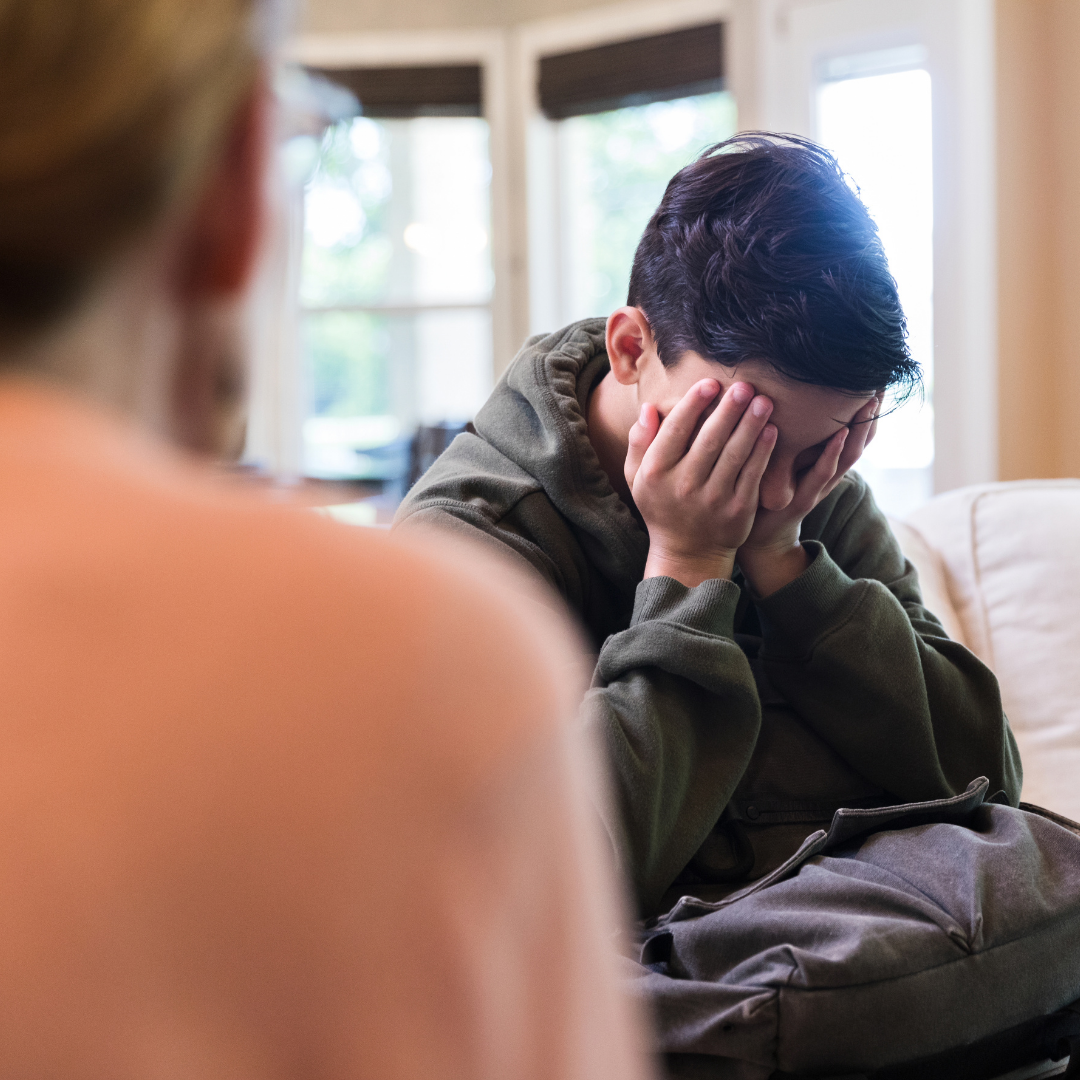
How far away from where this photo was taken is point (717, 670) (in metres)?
0.94

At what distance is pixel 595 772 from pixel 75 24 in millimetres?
723

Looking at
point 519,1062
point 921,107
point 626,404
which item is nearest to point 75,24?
point 519,1062

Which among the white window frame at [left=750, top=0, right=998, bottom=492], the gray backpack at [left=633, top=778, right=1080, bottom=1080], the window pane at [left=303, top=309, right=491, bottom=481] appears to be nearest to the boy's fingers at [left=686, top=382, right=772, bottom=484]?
the gray backpack at [left=633, top=778, right=1080, bottom=1080]

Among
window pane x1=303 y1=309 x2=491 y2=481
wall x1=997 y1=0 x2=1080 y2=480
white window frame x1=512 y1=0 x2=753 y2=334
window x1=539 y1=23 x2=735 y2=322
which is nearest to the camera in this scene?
wall x1=997 y1=0 x2=1080 y2=480

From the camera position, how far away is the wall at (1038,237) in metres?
2.82

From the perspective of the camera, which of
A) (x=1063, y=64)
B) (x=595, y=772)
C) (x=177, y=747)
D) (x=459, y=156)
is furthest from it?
(x=459, y=156)

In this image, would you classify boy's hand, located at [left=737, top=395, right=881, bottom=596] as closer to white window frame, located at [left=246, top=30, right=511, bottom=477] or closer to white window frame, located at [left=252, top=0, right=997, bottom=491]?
white window frame, located at [left=252, top=0, right=997, bottom=491]

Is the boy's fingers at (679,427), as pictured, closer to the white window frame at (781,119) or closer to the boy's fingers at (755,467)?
the boy's fingers at (755,467)

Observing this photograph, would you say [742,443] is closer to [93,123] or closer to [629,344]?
[629,344]

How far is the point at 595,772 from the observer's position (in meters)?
0.89

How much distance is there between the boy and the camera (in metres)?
0.95

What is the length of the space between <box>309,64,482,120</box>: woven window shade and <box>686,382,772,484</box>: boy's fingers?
3.29 metres

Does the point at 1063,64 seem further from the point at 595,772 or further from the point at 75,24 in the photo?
the point at 75,24

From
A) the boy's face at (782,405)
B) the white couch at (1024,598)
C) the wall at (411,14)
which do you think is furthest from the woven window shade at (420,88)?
the boy's face at (782,405)
